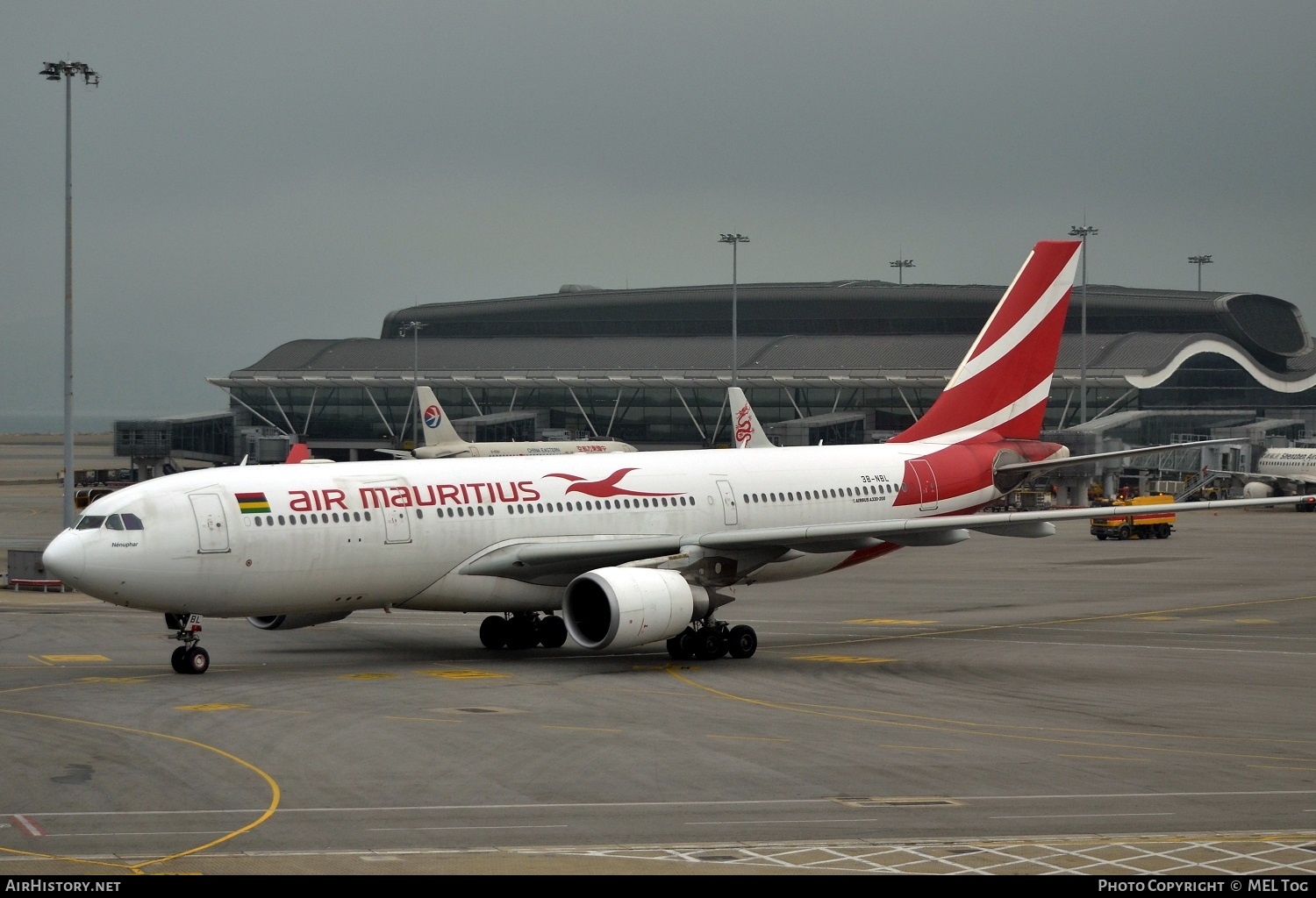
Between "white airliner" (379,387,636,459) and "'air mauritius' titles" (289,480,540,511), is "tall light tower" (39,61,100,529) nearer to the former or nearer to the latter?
"'air mauritius' titles" (289,480,540,511)

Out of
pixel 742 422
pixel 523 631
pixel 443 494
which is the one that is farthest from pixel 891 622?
pixel 742 422

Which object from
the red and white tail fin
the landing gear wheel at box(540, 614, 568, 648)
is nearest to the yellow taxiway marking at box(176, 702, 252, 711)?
the landing gear wheel at box(540, 614, 568, 648)

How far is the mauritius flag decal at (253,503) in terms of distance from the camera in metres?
33.2

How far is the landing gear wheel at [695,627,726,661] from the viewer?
36250 millimetres

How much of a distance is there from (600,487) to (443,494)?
4252 mm

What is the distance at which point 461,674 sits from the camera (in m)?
33.8

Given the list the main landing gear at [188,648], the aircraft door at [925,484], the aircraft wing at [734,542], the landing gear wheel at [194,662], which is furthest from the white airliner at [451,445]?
the landing gear wheel at [194,662]

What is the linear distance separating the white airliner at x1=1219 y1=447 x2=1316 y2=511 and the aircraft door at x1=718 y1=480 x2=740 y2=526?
221 ft

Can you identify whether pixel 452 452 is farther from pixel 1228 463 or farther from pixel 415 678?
pixel 415 678

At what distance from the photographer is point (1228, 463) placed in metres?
110

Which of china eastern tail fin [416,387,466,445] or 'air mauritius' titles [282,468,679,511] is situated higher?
china eastern tail fin [416,387,466,445]

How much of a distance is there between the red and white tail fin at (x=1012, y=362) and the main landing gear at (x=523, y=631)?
1388 cm

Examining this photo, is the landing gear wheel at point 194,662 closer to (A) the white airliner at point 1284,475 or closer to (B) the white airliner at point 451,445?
(B) the white airliner at point 451,445

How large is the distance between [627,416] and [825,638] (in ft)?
338
